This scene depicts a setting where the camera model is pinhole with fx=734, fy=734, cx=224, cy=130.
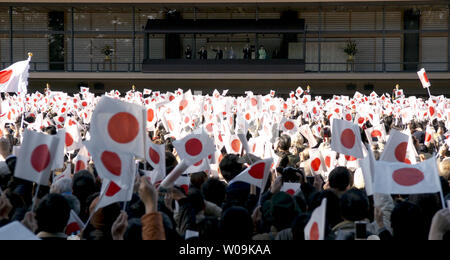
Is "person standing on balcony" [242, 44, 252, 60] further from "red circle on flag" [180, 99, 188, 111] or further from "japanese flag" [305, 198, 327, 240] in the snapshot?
"japanese flag" [305, 198, 327, 240]

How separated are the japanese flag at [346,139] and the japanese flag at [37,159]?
148 inches

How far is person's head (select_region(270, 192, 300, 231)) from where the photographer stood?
4977 mm

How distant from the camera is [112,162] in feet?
17.6

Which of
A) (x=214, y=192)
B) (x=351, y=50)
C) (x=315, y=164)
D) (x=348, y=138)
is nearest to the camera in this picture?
(x=214, y=192)

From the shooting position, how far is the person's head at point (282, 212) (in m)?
4.98

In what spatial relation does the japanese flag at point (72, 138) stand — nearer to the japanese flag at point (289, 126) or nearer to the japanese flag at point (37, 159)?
the japanese flag at point (37, 159)

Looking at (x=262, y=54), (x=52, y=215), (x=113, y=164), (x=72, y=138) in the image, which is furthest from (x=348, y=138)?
(x=262, y=54)

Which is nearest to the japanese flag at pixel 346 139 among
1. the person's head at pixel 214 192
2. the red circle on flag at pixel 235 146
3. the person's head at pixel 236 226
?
the red circle on flag at pixel 235 146

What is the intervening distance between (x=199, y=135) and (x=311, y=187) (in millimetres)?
1602

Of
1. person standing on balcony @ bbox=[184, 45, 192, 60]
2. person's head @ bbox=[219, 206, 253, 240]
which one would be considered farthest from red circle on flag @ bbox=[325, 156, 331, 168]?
person standing on balcony @ bbox=[184, 45, 192, 60]

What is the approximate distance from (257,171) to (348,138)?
2.15 meters

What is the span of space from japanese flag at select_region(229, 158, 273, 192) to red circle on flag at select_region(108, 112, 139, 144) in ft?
4.33

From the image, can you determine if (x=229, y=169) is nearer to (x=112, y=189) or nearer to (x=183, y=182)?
(x=183, y=182)
